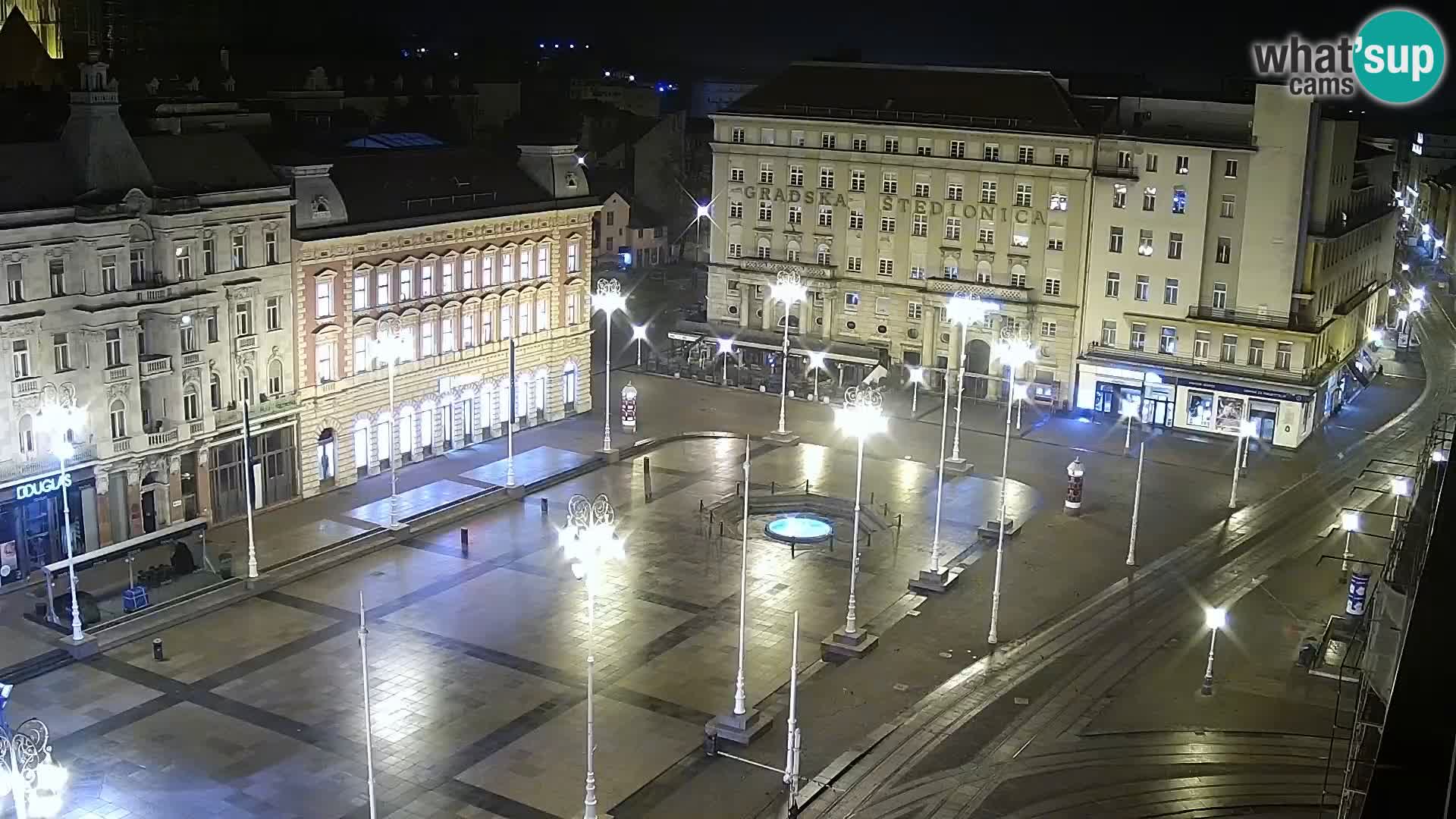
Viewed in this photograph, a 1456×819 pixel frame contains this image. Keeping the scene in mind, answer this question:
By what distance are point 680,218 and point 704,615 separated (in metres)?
93.6

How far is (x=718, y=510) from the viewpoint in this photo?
66875mm

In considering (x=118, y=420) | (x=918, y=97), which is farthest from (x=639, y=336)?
(x=118, y=420)

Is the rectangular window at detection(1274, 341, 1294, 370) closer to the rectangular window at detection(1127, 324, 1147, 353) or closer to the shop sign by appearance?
the rectangular window at detection(1127, 324, 1147, 353)

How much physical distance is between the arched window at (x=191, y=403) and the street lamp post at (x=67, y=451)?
16.2 ft

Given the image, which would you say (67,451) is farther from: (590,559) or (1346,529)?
(1346,529)

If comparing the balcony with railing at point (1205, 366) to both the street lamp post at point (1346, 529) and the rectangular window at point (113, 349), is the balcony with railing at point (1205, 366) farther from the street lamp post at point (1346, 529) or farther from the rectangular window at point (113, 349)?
the rectangular window at point (113, 349)

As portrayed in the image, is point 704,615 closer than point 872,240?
Yes

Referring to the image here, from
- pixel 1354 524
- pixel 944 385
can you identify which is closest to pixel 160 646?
pixel 1354 524

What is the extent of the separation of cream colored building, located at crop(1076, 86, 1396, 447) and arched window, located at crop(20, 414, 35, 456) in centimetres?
5824

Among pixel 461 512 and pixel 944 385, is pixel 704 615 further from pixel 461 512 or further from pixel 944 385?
pixel 944 385

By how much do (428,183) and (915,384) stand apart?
32309 mm

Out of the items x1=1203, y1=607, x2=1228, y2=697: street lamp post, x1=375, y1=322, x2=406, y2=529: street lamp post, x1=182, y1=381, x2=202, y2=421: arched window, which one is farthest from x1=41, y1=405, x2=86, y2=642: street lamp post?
x1=1203, y1=607, x2=1228, y2=697: street lamp post

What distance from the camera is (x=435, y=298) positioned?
72812 mm

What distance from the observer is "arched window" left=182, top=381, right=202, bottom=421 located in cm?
6022
